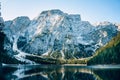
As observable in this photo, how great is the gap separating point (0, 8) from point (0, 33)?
9556 millimetres

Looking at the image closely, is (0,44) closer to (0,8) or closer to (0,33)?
(0,33)

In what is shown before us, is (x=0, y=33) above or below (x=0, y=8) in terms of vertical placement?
below

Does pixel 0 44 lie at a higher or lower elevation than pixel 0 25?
lower

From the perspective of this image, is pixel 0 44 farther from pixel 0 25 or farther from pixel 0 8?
pixel 0 8

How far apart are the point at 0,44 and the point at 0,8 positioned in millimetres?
14432

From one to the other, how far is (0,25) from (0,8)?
27.4 feet

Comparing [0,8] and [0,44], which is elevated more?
[0,8]

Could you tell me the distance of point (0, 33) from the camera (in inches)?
4006

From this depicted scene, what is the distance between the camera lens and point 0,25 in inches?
4139

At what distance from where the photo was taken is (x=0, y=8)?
9950 centimetres

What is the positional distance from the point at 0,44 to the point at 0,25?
7.51 metres

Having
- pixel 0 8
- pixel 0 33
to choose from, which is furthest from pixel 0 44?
pixel 0 8

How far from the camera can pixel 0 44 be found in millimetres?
104438
